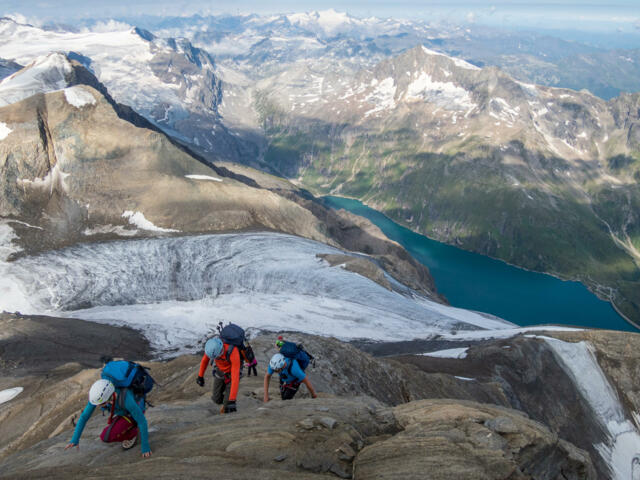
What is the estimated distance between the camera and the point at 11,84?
10681cm

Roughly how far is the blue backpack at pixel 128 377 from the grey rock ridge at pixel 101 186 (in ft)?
203

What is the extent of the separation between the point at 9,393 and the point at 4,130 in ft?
219

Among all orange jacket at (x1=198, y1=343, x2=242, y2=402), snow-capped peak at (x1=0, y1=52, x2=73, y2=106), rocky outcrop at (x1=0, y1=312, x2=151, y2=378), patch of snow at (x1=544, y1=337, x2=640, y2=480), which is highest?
snow-capped peak at (x1=0, y1=52, x2=73, y2=106)

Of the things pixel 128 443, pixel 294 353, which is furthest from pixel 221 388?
pixel 128 443

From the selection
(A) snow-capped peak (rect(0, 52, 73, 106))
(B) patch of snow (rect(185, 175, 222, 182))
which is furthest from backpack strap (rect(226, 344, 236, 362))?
(A) snow-capped peak (rect(0, 52, 73, 106))

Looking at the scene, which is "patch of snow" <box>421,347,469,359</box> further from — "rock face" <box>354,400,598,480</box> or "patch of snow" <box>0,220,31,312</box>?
"patch of snow" <box>0,220,31,312</box>

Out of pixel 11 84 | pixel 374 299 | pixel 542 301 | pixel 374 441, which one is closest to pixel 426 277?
pixel 374 299

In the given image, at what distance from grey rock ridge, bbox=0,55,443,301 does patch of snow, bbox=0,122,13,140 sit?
1.12ft

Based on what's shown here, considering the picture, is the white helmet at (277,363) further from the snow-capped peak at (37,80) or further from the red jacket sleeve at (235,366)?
the snow-capped peak at (37,80)

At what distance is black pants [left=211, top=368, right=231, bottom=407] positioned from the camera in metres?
15.3

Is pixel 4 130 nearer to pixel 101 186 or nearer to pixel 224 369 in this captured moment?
pixel 101 186

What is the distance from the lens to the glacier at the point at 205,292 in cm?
5244

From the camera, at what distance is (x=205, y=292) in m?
61.0

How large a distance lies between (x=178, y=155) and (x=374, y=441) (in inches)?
3497
